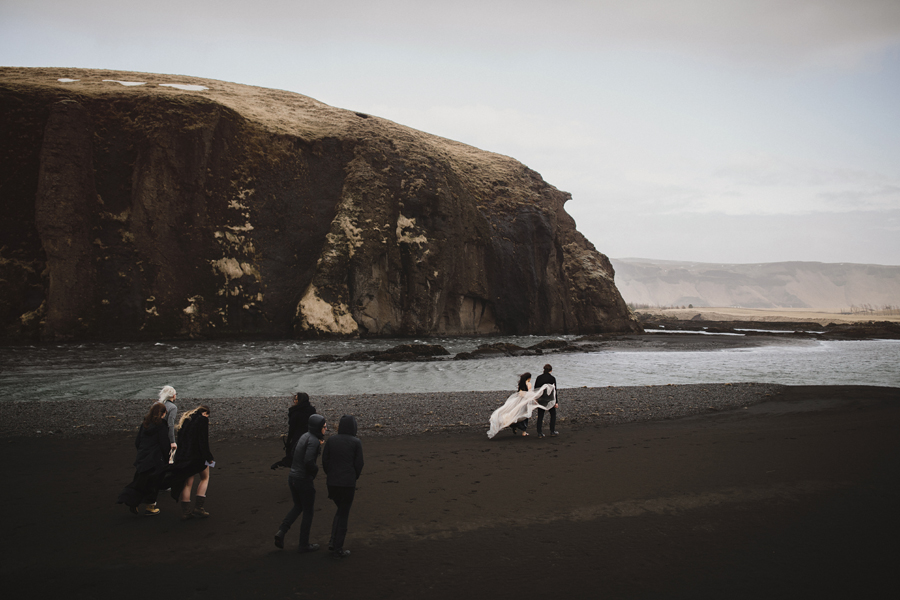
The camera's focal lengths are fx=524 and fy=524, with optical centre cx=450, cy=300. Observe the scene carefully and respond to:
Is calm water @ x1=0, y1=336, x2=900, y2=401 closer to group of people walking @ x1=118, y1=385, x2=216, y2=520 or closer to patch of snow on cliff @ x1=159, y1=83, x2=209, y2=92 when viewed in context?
group of people walking @ x1=118, y1=385, x2=216, y2=520

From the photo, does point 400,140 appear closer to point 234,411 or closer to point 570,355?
point 570,355

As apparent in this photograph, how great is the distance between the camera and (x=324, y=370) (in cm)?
2895

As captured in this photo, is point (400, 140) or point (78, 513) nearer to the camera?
point (78, 513)

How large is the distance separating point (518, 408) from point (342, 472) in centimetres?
781

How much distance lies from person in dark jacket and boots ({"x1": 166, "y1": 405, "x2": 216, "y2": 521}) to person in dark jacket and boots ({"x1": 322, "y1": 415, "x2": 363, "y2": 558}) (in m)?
2.43

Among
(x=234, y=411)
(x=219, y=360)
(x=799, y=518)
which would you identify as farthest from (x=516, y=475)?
(x=219, y=360)

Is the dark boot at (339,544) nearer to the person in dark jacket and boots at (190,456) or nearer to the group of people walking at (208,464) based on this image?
the group of people walking at (208,464)

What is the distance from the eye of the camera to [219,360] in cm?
3225

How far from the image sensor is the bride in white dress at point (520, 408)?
1354cm

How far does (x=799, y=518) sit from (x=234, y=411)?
1521 cm

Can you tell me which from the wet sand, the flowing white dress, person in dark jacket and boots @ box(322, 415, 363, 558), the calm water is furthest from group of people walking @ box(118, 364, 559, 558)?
the calm water

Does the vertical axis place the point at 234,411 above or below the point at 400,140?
below

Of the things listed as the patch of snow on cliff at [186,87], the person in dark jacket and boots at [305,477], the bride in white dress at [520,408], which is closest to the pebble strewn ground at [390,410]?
the bride in white dress at [520,408]

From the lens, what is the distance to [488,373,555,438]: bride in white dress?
13.5 m
